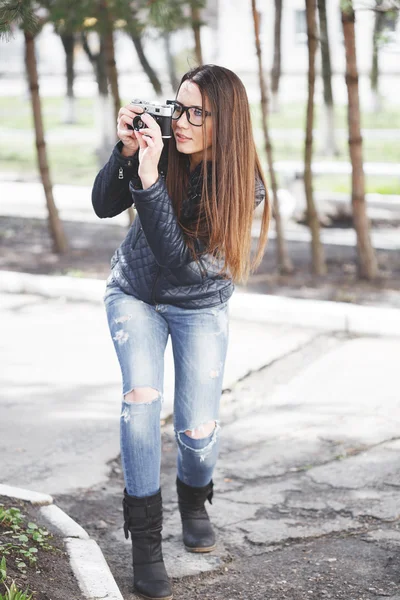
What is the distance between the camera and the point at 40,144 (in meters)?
8.60

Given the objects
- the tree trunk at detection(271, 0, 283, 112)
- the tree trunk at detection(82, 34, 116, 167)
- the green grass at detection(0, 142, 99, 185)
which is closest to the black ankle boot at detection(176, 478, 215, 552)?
the green grass at detection(0, 142, 99, 185)

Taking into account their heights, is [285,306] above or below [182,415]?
below

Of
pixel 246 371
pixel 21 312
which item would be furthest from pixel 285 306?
pixel 21 312

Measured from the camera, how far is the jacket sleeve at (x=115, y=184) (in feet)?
10.5

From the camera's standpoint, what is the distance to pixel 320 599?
3207mm

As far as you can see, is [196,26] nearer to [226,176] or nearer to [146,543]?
[226,176]

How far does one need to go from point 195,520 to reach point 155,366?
30.0 inches

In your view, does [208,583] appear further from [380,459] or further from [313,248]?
[313,248]

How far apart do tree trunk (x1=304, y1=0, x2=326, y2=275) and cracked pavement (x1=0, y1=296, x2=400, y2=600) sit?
5.20ft

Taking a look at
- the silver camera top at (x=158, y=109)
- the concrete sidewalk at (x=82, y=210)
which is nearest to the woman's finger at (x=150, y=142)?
the silver camera top at (x=158, y=109)

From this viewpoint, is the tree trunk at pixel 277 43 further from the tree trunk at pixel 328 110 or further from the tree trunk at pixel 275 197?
the tree trunk at pixel 275 197

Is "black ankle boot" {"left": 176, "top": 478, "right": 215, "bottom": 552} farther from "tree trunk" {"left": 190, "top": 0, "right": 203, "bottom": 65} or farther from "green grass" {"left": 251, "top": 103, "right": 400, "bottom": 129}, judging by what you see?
"green grass" {"left": 251, "top": 103, "right": 400, "bottom": 129}

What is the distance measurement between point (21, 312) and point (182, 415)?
4.22m

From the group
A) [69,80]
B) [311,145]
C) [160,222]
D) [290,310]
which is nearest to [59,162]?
[69,80]
